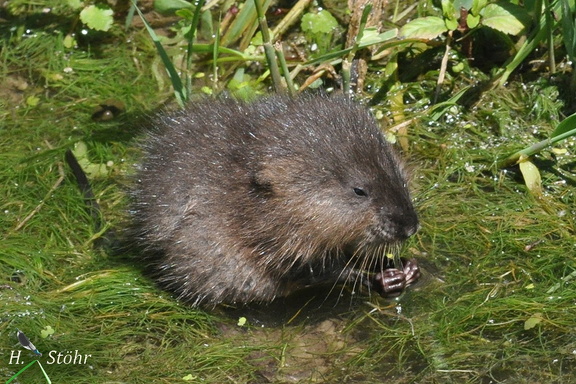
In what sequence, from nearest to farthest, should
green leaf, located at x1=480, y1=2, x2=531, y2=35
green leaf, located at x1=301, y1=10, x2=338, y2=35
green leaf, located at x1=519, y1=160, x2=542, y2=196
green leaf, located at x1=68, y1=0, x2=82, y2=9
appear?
1. green leaf, located at x1=519, y1=160, x2=542, y2=196
2. green leaf, located at x1=480, y1=2, x2=531, y2=35
3. green leaf, located at x1=301, y1=10, x2=338, y2=35
4. green leaf, located at x1=68, y1=0, x2=82, y2=9

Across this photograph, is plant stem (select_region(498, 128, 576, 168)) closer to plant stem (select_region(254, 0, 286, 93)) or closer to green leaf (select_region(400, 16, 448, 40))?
green leaf (select_region(400, 16, 448, 40))

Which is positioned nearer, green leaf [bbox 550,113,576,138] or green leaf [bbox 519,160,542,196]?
green leaf [bbox 550,113,576,138]

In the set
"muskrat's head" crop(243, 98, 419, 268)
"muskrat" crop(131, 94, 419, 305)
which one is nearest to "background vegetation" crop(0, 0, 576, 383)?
"muskrat" crop(131, 94, 419, 305)

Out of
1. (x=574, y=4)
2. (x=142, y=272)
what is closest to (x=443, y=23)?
(x=574, y=4)

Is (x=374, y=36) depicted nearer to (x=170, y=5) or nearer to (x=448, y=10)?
(x=448, y=10)

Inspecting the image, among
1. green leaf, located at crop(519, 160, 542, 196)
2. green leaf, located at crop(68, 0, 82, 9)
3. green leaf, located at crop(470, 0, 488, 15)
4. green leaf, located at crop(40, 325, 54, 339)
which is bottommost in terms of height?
green leaf, located at crop(519, 160, 542, 196)

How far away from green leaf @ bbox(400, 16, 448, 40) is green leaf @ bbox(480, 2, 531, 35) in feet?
0.86

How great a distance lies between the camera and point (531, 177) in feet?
18.1

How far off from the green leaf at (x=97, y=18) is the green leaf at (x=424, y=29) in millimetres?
1977

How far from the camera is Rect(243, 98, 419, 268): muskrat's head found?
4.70 metres

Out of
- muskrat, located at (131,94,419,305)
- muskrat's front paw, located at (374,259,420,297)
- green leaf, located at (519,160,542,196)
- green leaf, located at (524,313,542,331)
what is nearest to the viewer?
green leaf, located at (524,313,542,331)

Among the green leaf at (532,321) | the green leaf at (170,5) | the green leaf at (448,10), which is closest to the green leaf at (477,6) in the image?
the green leaf at (448,10)

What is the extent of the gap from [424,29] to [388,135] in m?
0.69

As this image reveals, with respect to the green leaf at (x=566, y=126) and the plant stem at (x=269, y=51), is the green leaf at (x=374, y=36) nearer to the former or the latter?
the plant stem at (x=269, y=51)
